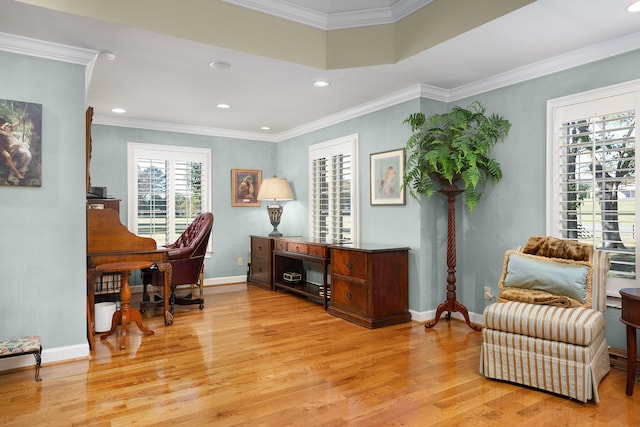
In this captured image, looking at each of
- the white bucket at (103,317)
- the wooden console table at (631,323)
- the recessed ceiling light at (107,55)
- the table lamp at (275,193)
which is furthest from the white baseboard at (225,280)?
the wooden console table at (631,323)

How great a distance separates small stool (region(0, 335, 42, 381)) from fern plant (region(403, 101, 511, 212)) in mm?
3283

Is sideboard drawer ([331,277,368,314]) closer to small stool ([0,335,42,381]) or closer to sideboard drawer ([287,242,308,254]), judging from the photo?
sideboard drawer ([287,242,308,254])

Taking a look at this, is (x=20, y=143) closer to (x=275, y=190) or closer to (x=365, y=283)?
(x=365, y=283)

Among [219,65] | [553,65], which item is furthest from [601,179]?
[219,65]

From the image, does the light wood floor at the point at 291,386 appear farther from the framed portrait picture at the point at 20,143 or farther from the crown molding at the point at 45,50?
the crown molding at the point at 45,50

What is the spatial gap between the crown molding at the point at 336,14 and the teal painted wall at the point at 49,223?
158 cm

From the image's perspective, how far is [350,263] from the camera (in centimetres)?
427

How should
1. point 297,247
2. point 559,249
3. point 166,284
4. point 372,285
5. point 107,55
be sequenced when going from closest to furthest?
point 559,249 → point 107,55 → point 372,285 → point 166,284 → point 297,247

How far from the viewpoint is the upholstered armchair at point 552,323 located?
2461mm

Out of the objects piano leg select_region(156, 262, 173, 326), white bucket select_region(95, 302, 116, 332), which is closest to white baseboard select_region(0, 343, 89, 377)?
white bucket select_region(95, 302, 116, 332)

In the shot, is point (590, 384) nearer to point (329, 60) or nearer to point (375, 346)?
point (375, 346)

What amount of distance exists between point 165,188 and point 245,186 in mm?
1245

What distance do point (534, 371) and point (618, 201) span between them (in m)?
1.50

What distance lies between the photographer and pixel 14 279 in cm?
300
